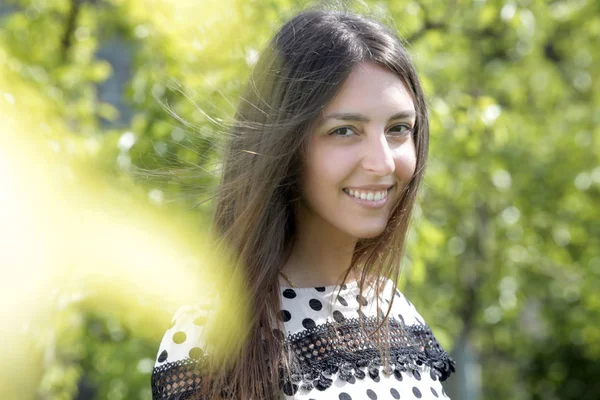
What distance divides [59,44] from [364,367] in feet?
8.76

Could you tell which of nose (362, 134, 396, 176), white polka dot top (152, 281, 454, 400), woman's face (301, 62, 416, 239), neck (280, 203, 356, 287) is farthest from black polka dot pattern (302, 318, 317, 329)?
nose (362, 134, 396, 176)

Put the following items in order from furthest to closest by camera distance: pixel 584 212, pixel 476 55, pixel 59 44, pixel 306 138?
pixel 584 212 < pixel 476 55 < pixel 59 44 < pixel 306 138

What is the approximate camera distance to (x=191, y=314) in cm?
177

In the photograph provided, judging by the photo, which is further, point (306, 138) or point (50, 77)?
point (50, 77)

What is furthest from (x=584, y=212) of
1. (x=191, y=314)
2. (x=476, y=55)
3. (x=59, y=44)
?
(x=191, y=314)

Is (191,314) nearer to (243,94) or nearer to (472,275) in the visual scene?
(243,94)

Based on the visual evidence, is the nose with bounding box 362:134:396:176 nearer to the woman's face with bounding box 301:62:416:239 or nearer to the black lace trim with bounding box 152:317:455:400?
the woman's face with bounding box 301:62:416:239

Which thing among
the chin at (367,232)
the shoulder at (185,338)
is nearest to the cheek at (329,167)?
the chin at (367,232)

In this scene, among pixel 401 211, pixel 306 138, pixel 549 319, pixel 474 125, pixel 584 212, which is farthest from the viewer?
pixel 549 319

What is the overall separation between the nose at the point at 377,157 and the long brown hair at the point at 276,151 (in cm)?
13

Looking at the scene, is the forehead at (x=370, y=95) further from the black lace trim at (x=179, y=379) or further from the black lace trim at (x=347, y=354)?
the black lace trim at (x=179, y=379)

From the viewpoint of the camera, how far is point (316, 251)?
194 cm

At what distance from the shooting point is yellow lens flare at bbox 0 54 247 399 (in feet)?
8.33

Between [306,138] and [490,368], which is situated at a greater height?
[490,368]
